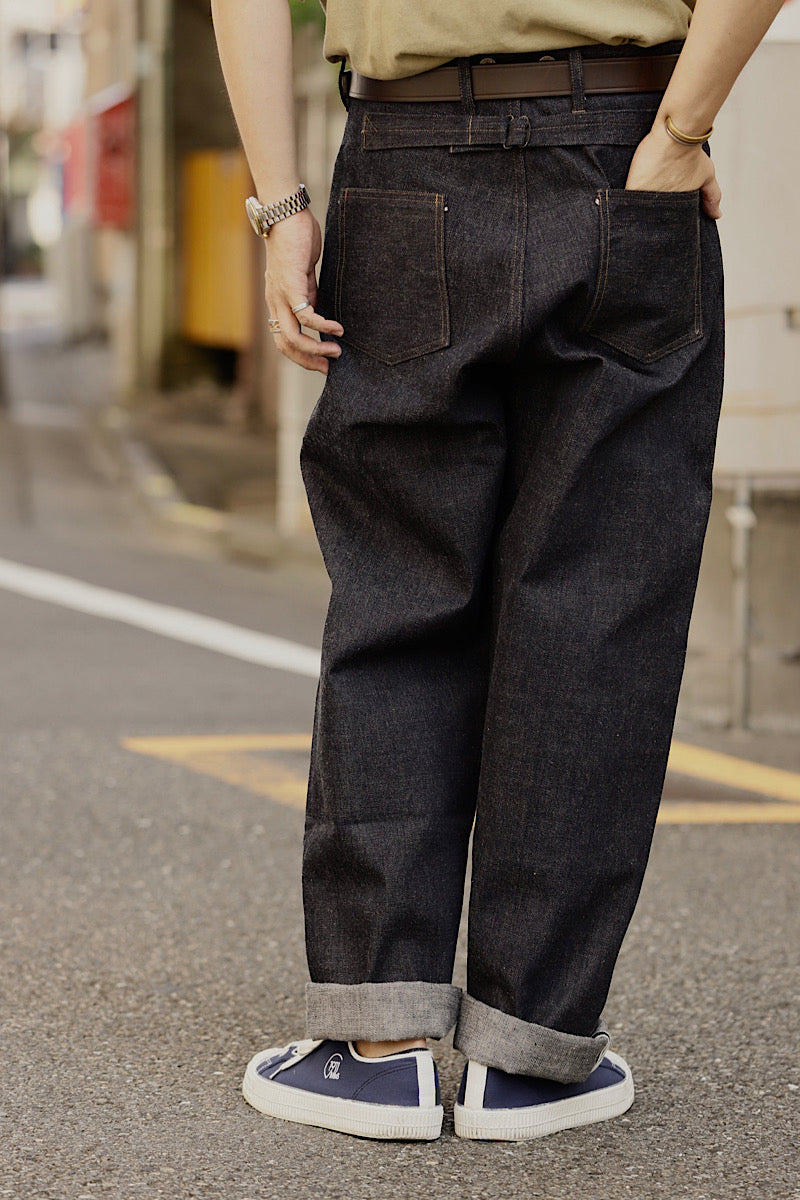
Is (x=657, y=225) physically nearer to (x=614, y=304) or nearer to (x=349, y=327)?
(x=614, y=304)

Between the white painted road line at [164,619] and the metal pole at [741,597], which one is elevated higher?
the metal pole at [741,597]

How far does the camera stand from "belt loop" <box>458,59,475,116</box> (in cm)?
190

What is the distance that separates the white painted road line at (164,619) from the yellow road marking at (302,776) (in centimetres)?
97

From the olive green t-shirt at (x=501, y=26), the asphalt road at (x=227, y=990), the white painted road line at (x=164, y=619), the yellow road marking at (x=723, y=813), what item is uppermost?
the olive green t-shirt at (x=501, y=26)

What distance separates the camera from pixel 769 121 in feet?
14.0

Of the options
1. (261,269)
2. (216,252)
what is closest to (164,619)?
(261,269)

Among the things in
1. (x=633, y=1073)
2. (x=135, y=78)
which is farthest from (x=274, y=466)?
(x=633, y=1073)

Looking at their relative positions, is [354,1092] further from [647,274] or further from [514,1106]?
[647,274]

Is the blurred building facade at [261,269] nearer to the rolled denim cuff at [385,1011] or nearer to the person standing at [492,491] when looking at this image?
the person standing at [492,491]

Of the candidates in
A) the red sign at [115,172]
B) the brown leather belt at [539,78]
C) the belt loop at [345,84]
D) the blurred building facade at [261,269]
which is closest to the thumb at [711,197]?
the brown leather belt at [539,78]

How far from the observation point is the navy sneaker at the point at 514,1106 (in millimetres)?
2018

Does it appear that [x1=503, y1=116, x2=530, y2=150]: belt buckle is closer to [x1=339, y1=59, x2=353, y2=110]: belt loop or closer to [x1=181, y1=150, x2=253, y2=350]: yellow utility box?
[x1=339, y1=59, x2=353, y2=110]: belt loop

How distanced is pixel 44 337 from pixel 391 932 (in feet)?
94.6

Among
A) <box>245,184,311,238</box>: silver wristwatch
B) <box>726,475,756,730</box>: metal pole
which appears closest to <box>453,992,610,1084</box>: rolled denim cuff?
<box>245,184,311,238</box>: silver wristwatch
